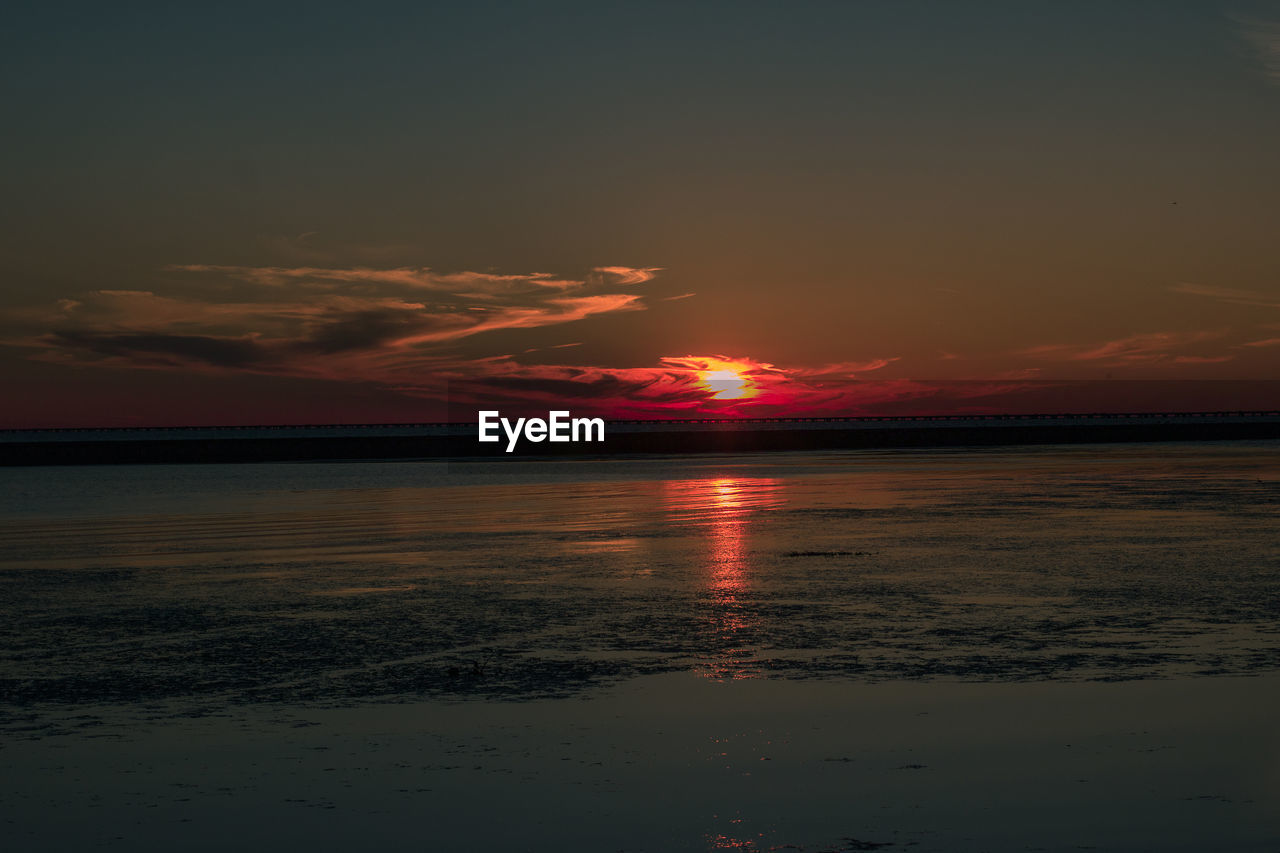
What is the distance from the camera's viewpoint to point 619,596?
14750mm

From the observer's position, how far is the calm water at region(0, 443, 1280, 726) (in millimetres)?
10352

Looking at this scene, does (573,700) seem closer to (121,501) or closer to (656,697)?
(656,697)

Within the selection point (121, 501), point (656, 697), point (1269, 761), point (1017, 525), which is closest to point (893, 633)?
point (656, 697)

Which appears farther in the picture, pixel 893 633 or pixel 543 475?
pixel 543 475

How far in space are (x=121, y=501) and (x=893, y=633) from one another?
106ft

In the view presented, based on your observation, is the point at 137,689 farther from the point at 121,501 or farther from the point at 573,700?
the point at 121,501

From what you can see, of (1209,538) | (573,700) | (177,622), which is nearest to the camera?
(573,700)

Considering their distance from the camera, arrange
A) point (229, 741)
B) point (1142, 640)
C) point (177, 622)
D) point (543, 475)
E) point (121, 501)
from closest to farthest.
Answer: point (229, 741), point (1142, 640), point (177, 622), point (121, 501), point (543, 475)

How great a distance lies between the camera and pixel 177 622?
13227mm

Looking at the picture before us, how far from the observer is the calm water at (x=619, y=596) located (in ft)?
34.0

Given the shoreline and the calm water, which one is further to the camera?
the calm water

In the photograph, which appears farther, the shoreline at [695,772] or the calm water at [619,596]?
the calm water at [619,596]

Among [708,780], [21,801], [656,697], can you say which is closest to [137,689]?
[21,801]

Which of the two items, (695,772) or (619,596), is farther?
(619,596)
